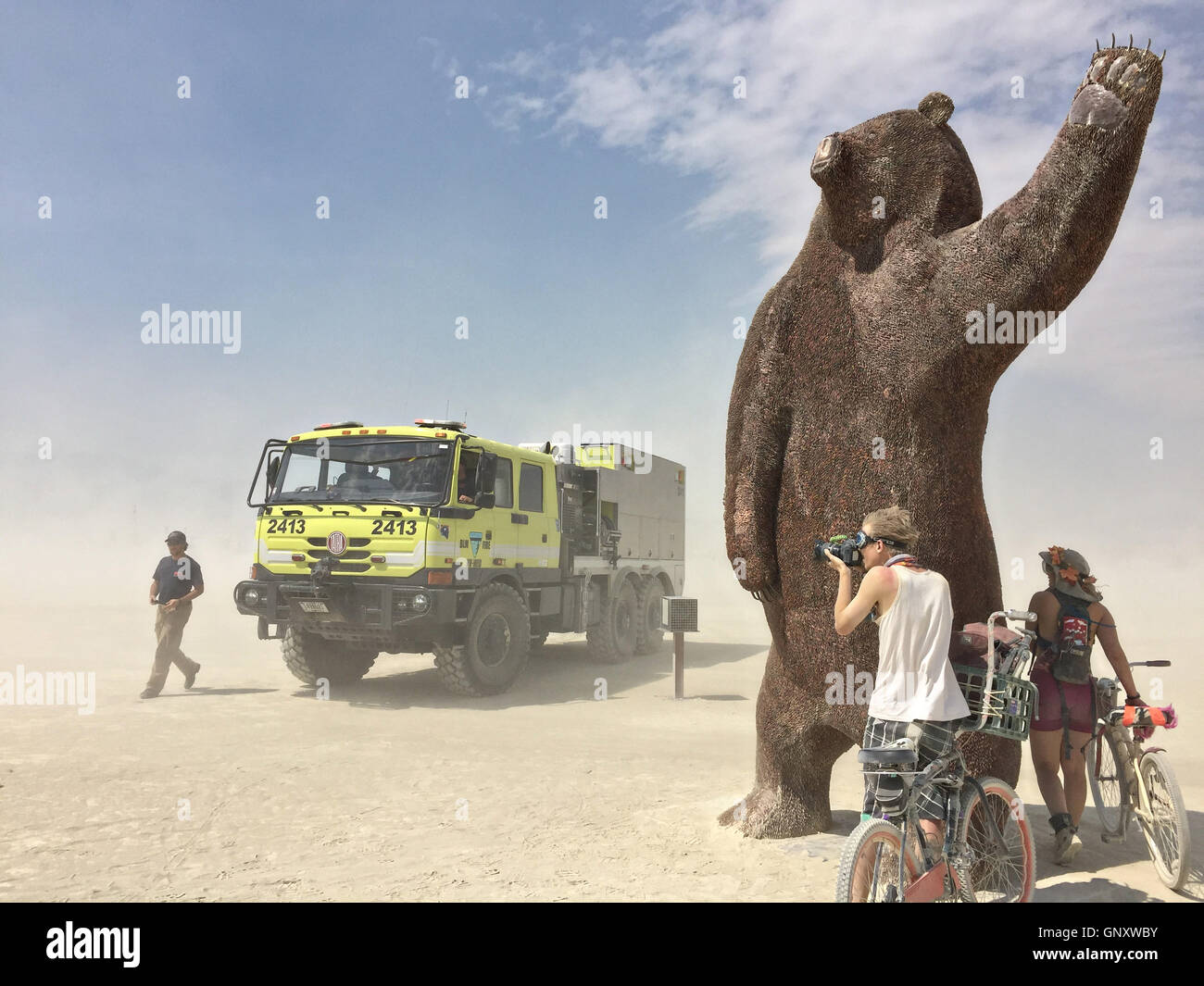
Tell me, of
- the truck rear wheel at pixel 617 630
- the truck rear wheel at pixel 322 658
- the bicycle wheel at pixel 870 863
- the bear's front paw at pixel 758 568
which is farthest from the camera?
the truck rear wheel at pixel 617 630

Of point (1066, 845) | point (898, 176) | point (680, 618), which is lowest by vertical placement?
point (1066, 845)

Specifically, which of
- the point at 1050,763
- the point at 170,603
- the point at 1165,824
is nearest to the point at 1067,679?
the point at 1050,763

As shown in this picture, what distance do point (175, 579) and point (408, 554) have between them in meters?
2.78

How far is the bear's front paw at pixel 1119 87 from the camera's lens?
3557 millimetres

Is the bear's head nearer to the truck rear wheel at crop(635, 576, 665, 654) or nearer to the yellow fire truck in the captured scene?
the yellow fire truck

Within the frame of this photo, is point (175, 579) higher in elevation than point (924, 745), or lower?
higher

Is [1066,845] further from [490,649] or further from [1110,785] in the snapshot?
[490,649]

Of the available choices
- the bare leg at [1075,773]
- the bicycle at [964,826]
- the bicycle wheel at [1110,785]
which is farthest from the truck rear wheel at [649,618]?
the bicycle at [964,826]

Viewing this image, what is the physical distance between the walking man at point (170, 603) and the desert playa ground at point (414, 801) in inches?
13.6

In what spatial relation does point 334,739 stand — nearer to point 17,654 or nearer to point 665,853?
point 665,853

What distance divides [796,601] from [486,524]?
18.0 feet

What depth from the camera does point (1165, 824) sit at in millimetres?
4141

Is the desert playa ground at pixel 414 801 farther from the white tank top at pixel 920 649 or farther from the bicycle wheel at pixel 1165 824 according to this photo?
the white tank top at pixel 920 649
